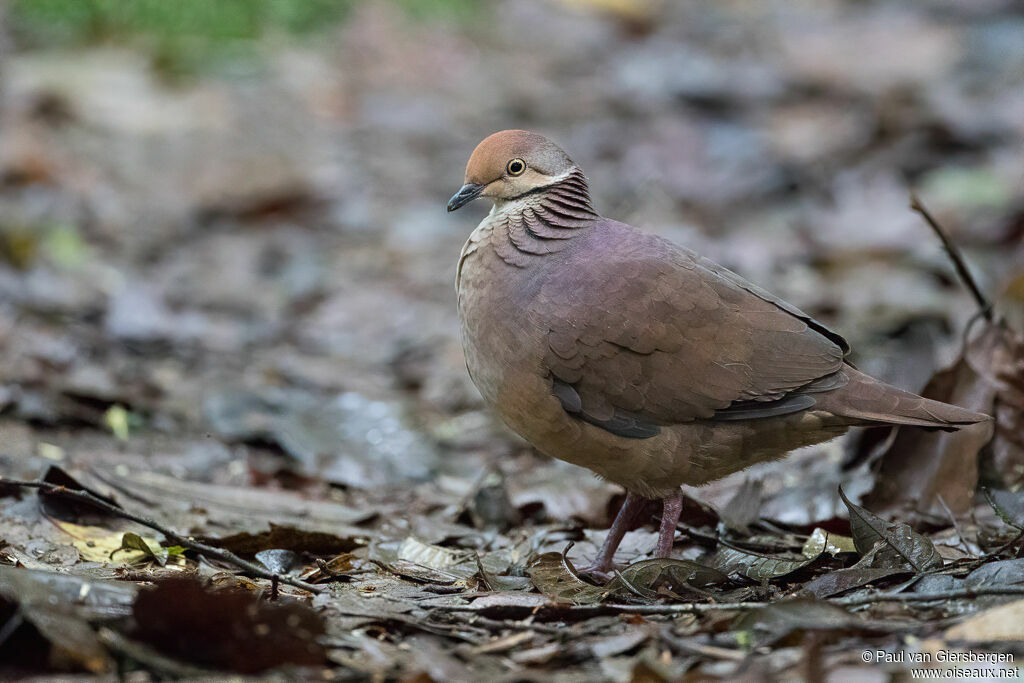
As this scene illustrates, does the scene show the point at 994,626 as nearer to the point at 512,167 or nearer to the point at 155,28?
the point at 512,167

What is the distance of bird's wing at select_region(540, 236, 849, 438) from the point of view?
3594 millimetres

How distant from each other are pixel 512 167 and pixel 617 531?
1383 mm

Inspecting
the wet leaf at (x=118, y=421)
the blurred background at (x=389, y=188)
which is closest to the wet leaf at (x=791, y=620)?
the blurred background at (x=389, y=188)

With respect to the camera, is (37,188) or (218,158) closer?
(37,188)

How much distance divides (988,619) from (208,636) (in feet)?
6.06

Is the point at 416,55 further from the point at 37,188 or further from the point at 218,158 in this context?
the point at 37,188

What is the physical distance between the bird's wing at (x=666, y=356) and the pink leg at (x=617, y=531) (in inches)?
15.0

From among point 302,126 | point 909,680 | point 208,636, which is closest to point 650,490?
point 909,680

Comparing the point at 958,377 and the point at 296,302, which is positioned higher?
the point at 958,377

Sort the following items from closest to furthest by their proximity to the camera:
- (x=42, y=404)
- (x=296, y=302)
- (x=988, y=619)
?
(x=988, y=619), (x=42, y=404), (x=296, y=302)

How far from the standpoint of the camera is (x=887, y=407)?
11.6 ft

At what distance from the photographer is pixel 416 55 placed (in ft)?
37.3

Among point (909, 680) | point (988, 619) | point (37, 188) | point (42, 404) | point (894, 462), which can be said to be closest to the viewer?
point (909, 680)

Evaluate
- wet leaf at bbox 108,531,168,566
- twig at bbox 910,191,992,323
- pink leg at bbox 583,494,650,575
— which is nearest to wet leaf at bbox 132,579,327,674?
wet leaf at bbox 108,531,168,566
